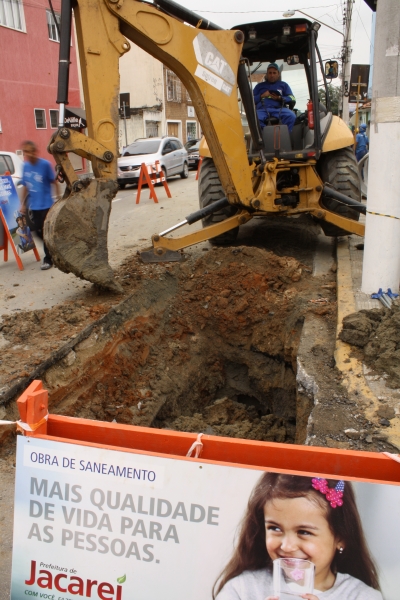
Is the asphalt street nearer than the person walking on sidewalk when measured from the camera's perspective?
Yes

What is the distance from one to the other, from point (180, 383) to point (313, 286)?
2.02m

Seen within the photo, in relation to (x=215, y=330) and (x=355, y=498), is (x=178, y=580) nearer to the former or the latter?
(x=355, y=498)

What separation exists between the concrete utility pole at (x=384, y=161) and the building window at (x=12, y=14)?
19.7m

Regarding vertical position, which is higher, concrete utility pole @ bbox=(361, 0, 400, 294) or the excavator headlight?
the excavator headlight

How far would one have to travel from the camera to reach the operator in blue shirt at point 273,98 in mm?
7617

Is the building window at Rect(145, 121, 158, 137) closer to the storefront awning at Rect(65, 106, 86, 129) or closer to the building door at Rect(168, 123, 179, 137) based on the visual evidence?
the building door at Rect(168, 123, 179, 137)

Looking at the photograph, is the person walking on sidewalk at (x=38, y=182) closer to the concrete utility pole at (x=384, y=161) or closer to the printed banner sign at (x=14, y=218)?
the printed banner sign at (x=14, y=218)

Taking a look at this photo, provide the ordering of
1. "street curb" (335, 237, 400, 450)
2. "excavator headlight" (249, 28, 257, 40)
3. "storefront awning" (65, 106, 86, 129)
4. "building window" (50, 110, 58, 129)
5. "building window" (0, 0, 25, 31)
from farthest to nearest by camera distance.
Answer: "building window" (50, 110, 58, 129) < "storefront awning" (65, 106, 86, 129) < "building window" (0, 0, 25, 31) < "excavator headlight" (249, 28, 257, 40) < "street curb" (335, 237, 400, 450)

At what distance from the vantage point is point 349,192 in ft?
25.2

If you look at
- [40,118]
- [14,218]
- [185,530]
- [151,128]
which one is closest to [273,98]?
[14,218]

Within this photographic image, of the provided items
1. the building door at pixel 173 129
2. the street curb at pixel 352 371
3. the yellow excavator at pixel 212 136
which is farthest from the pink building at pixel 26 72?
the street curb at pixel 352 371

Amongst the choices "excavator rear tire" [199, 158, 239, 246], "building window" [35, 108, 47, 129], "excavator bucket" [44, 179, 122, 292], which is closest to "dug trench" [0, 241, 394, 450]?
"excavator bucket" [44, 179, 122, 292]

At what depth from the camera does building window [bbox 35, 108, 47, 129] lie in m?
23.3

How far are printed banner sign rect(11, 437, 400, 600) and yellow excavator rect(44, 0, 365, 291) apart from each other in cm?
399
